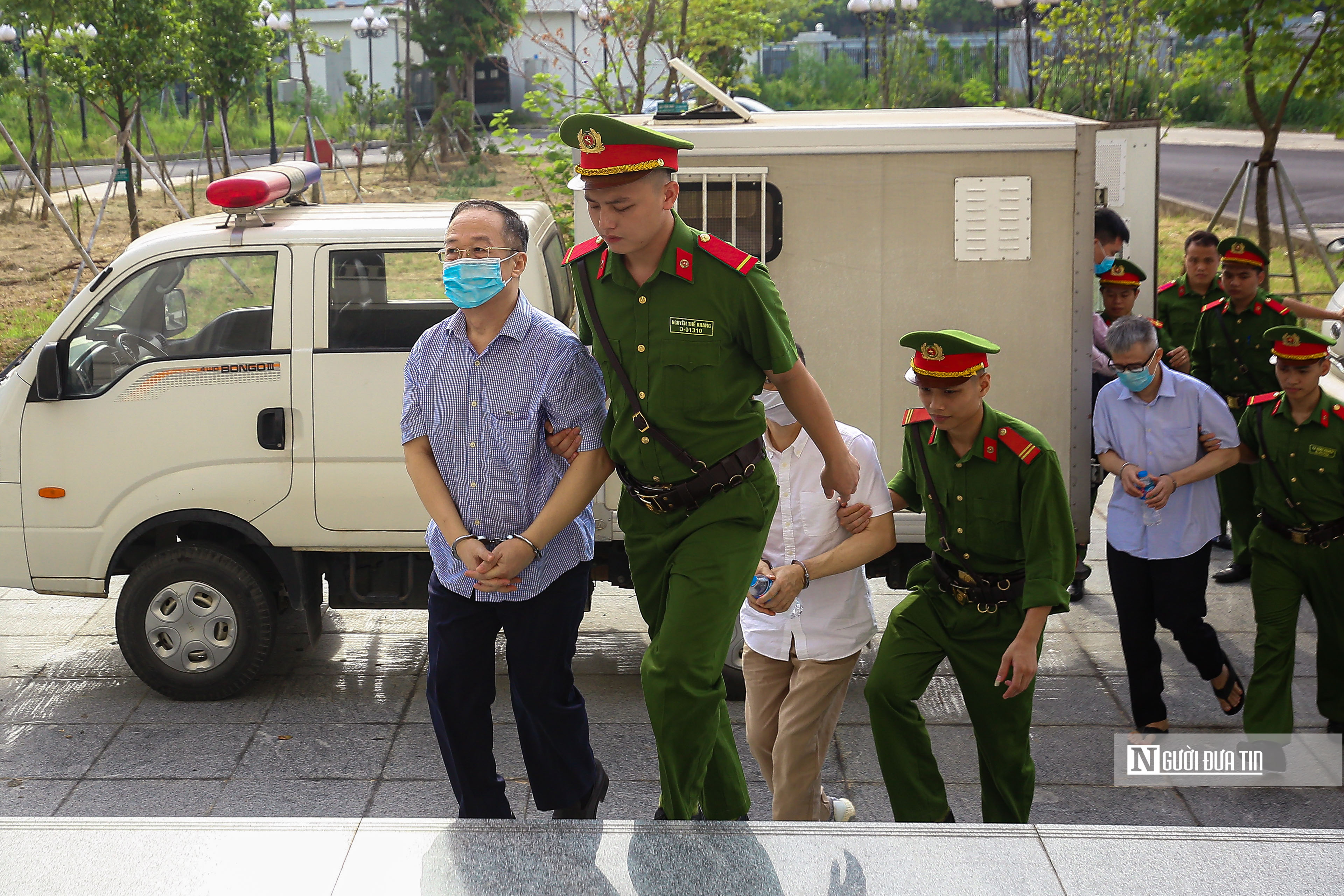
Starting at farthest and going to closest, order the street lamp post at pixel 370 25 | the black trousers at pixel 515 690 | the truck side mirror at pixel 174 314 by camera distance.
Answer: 1. the street lamp post at pixel 370 25
2. the truck side mirror at pixel 174 314
3. the black trousers at pixel 515 690

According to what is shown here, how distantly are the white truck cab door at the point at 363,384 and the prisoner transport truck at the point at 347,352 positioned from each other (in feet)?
0.04

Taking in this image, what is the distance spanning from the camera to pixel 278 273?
5.70 metres

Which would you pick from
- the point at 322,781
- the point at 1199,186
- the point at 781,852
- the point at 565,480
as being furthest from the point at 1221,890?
the point at 1199,186

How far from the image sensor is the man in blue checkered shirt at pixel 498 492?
11.8ft

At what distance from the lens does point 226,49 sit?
1936 centimetres

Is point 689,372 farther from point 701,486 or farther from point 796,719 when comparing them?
point 796,719

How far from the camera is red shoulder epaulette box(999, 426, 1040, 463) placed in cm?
396

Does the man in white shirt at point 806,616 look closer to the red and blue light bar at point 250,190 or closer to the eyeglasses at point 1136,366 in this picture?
the eyeglasses at point 1136,366

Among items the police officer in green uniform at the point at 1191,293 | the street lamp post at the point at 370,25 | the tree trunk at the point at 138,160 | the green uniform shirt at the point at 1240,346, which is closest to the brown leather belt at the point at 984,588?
the green uniform shirt at the point at 1240,346

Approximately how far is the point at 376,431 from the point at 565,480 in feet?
7.65

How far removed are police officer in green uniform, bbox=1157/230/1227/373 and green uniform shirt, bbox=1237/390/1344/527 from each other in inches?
94.5

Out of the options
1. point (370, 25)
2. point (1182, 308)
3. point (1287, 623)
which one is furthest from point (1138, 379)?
point (370, 25)

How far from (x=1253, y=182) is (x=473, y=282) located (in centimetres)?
2134

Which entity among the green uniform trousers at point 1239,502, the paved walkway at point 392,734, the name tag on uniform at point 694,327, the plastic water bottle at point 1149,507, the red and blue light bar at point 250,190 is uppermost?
the red and blue light bar at point 250,190
